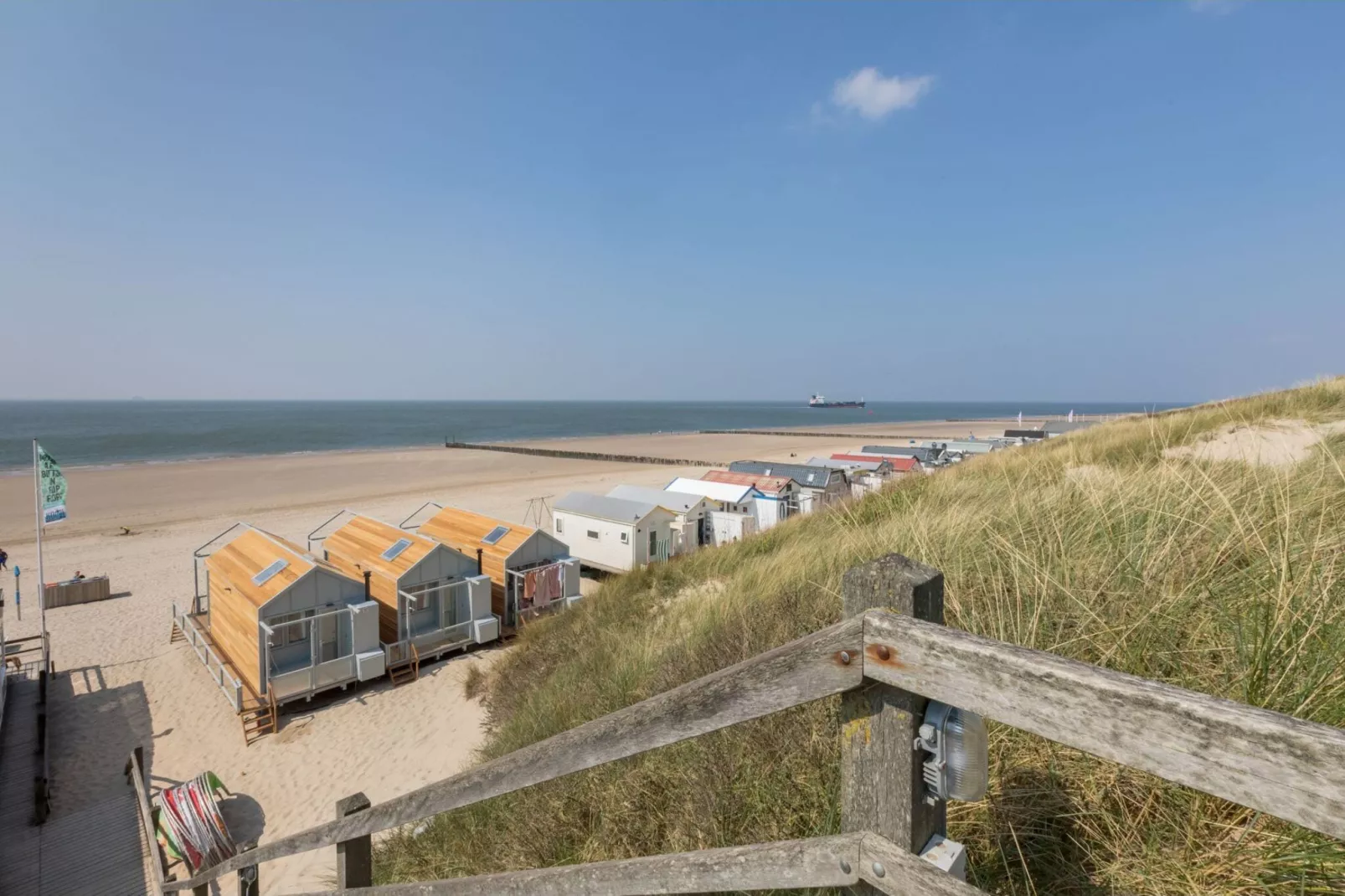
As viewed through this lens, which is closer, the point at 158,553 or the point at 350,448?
the point at 158,553

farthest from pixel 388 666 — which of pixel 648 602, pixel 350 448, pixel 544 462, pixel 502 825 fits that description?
pixel 350 448

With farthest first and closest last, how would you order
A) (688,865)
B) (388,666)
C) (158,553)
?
(158,553) → (388,666) → (688,865)

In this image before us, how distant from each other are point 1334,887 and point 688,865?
1.62 metres

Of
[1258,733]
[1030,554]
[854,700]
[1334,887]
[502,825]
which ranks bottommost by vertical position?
[502,825]

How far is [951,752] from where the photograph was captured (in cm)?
123

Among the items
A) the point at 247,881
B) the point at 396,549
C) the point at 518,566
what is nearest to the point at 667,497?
the point at 518,566

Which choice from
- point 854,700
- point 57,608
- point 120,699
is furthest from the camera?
point 57,608

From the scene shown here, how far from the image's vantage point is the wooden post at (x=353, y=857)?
3.11m

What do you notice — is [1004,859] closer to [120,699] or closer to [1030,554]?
[1030,554]

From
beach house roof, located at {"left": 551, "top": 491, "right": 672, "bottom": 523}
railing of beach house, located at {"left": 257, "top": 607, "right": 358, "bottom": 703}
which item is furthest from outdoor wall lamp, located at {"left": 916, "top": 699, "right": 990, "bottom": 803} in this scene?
beach house roof, located at {"left": 551, "top": 491, "right": 672, "bottom": 523}

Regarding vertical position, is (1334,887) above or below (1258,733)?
below

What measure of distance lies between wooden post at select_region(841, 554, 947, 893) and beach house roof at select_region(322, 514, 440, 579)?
14.0 m

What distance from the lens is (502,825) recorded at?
14.3 ft

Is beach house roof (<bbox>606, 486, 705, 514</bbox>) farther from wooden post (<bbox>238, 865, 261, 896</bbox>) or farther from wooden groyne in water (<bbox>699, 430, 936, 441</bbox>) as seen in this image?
wooden groyne in water (<bbox>699, 430, 936, 441</bbox>)
